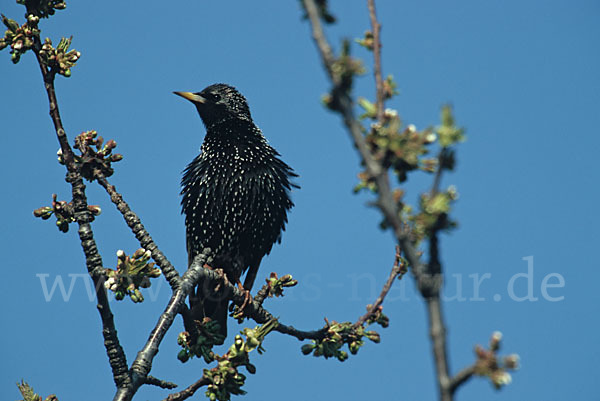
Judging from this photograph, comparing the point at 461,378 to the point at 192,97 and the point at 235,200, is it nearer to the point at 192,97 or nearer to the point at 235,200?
the point at 235,200

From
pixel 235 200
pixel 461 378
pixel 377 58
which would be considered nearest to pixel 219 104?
pixel 235 200

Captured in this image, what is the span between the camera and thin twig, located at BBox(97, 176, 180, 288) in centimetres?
376

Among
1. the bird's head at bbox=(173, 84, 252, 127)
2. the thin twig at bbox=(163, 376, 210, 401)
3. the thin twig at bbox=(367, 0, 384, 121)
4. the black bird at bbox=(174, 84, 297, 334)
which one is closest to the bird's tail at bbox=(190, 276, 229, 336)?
the black bird at bbox=(174, 84, 297, 334)

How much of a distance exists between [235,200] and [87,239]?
301 cm

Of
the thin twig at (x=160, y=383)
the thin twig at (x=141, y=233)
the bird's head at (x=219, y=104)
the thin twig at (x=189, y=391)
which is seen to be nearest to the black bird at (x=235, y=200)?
the bird's head at (x=219, y=104)

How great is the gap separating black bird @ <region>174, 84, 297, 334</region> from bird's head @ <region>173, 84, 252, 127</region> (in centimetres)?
22

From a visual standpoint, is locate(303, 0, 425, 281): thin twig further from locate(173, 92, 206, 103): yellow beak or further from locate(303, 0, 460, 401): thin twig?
locate(173, 92, 206, 103): yellow beak

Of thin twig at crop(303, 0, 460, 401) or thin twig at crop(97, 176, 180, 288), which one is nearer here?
thin twig at crop(303, 0, 460, 401)

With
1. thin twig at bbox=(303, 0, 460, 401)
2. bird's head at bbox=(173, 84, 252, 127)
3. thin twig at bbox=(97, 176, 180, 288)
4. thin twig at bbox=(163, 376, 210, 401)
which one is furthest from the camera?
bird's head at bbox=(173, 84, 252, 127)

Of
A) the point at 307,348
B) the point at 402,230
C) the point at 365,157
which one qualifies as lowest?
the point at 402,230

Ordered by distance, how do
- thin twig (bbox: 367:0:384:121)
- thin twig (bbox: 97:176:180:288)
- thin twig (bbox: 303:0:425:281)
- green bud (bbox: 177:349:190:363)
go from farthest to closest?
1. green bud (bbox: 177:349:190:363)
2. thin twig (bbox: 97:176:180:288)
3. thin twig (bbox: 367:0:384:121)
4. thin twig (bbox: 303:0:425:281)

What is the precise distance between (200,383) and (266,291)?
116 cm

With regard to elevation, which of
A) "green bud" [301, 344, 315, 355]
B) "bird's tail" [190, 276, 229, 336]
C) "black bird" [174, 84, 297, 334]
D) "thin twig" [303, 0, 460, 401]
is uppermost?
"black bird" [174, 84, 297, 334]

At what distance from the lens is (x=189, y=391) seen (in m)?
3.42
